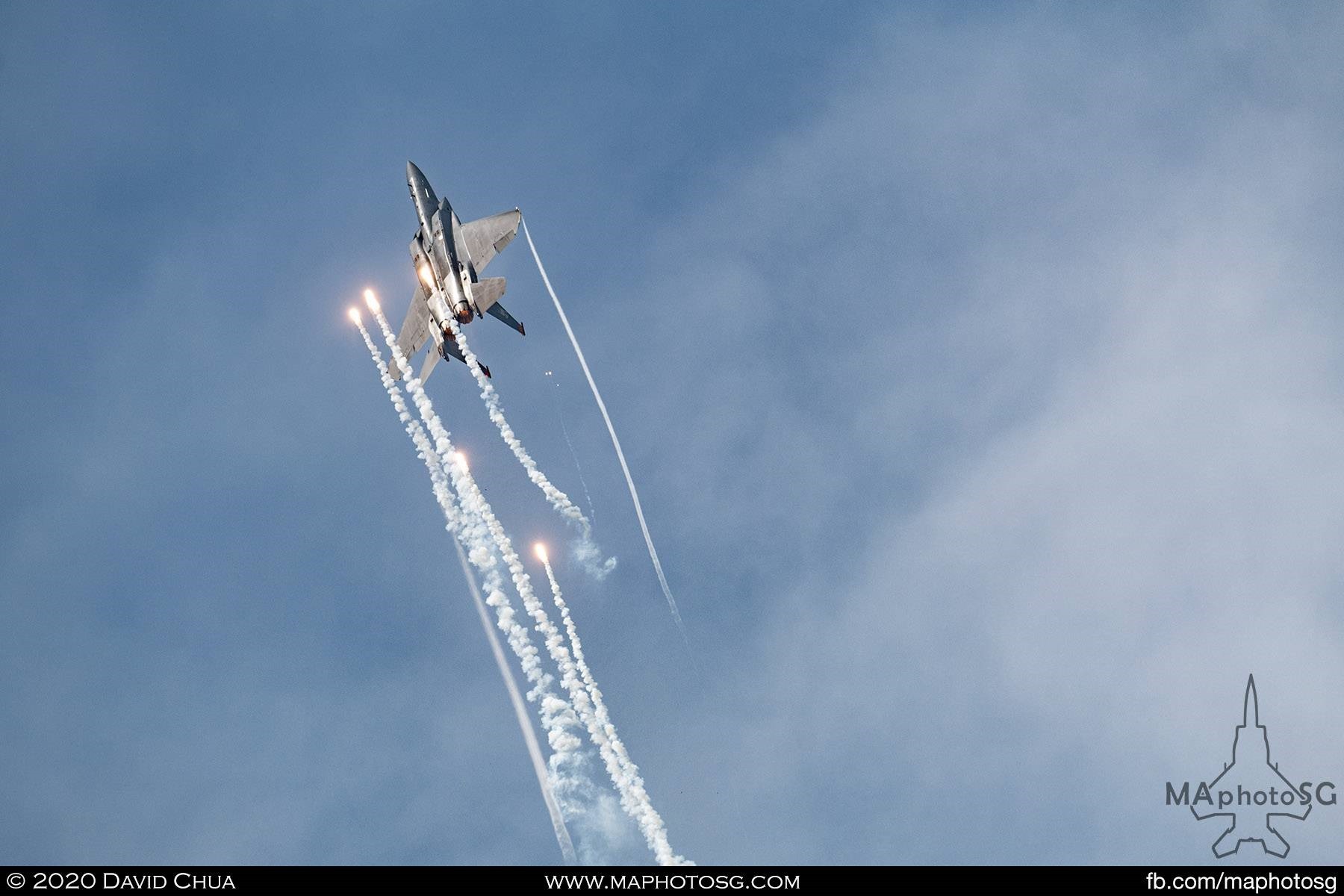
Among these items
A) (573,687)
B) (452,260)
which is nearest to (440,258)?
(452,260)

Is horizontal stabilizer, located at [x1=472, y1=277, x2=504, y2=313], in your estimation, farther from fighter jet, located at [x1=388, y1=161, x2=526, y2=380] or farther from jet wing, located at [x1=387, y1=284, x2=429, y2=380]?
jet wing, located at [x1=387, y1=284, x2=429, y2=380]

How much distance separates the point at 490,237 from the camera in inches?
3745

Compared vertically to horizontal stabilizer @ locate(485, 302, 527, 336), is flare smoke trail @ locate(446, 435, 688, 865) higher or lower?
lower

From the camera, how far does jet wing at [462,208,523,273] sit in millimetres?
94750

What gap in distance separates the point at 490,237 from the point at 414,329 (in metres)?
13.5
